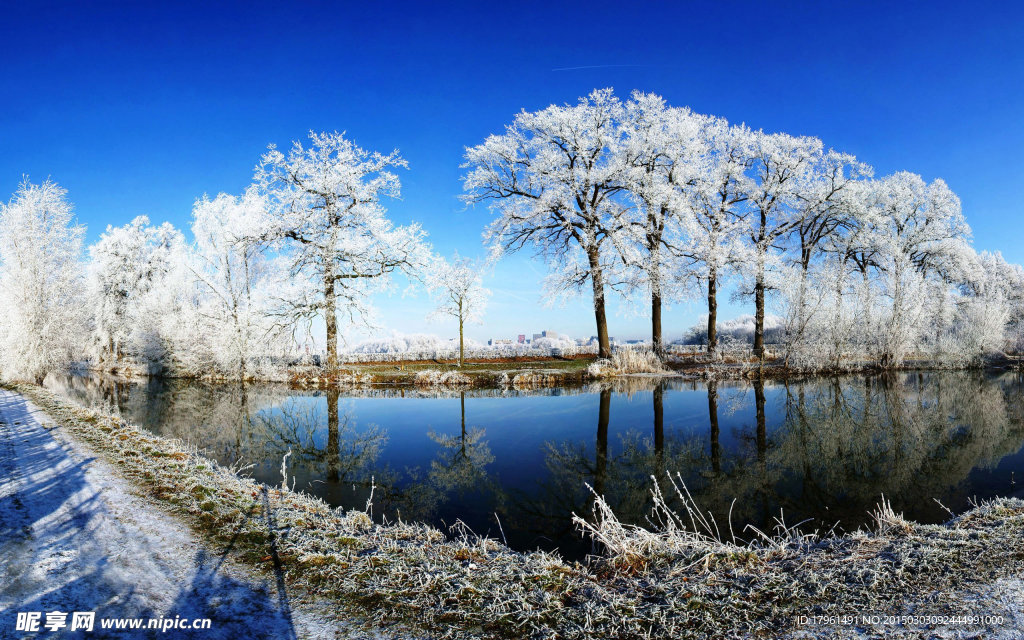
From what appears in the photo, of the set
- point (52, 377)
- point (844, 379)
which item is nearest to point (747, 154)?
point (844, 379)

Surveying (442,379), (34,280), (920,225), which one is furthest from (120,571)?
(920,225)

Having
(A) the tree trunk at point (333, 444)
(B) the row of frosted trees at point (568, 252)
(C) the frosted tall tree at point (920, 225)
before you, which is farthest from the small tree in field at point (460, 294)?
(C) the frosted tall tree at point (920, 225)

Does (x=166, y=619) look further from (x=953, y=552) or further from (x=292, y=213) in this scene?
(x=292, y=213)

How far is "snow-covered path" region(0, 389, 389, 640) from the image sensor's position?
3.00 meters

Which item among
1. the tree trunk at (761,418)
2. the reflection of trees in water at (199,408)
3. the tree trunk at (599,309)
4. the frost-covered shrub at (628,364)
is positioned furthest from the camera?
the tree trunk at (599,309)

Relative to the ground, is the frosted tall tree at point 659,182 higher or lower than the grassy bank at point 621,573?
higher

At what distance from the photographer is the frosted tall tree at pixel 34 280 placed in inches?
704

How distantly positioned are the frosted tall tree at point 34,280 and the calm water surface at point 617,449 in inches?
→ 262

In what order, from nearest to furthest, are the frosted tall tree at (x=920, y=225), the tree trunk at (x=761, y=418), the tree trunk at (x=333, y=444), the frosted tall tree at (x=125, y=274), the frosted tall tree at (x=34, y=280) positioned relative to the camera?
the tree trunk at (x=333, y=444), the tree trunk at (x=761, y=418), the frosted tall tree at (x=34, y=280), the frosted tall tree at (x=920, y=225), the frosted tall tree at (x=125, y=274)

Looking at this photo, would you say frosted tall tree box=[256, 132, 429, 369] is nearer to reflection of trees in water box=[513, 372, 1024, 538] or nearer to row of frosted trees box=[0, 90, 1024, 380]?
row of frosted trees box=[0, 90, 1024, 380]

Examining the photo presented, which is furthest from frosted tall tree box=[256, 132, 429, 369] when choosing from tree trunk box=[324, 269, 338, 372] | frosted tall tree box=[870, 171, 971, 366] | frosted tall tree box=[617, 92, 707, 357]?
frosted tall tree box=[870, 171, 971, 366]

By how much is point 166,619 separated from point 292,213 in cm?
1914

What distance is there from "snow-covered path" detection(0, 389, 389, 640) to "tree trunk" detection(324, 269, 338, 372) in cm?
1442

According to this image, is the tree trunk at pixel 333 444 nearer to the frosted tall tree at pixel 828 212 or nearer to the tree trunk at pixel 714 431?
the tree trunk at pixel 714 431
